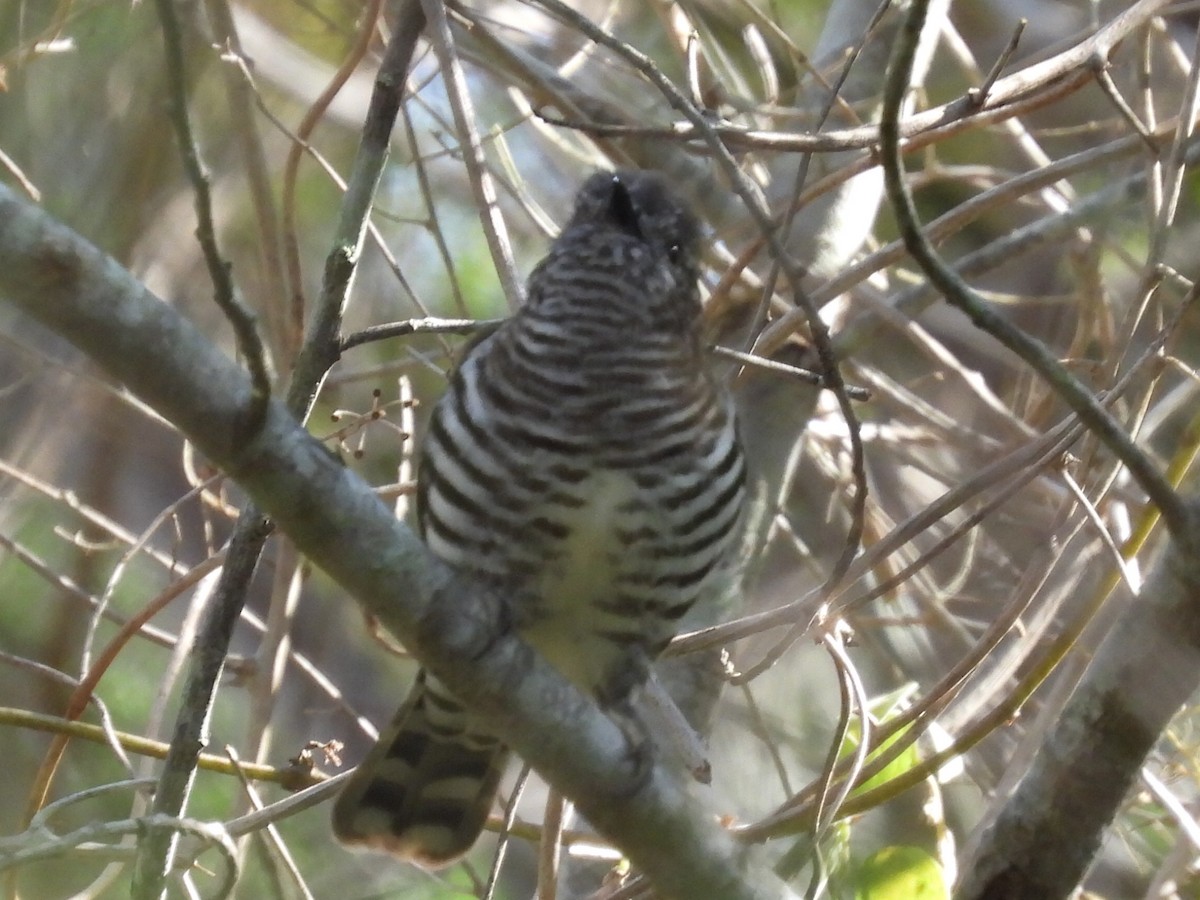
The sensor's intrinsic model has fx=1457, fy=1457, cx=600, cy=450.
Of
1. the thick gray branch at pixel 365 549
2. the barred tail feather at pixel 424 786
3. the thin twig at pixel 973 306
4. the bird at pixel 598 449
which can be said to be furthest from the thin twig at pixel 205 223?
the barred tail feather at pixel 424 786

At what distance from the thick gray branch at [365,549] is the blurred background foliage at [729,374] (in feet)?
1.00

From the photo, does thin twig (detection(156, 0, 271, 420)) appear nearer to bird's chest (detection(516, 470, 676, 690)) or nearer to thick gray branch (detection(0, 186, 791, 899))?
thick gray branch (detection(0, 186, 791, 899))

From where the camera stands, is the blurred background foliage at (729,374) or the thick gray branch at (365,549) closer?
the thick gray branch at (365,549)

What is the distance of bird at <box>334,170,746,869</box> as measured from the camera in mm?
1929

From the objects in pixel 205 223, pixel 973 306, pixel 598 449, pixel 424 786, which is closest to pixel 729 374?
pixel 598 449

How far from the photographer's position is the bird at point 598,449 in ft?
6.33

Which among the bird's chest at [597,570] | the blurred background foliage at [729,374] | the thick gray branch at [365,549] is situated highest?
the blurred background foliage at [729,374]

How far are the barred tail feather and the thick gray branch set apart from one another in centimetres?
68

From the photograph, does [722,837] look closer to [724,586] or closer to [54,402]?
[724,586]

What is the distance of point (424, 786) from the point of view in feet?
7.55

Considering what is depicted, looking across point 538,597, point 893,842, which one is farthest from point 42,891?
point 893,842

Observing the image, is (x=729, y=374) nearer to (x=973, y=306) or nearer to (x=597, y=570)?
(x=597, y=570)

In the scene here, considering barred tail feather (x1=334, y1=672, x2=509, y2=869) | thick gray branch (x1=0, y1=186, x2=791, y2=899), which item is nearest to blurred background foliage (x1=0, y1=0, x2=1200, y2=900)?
barred tail feather (x1=334, y1=672, x2=509, y2=869)

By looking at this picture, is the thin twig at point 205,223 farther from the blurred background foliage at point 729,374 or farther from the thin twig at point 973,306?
the thin twig at point 973,306
